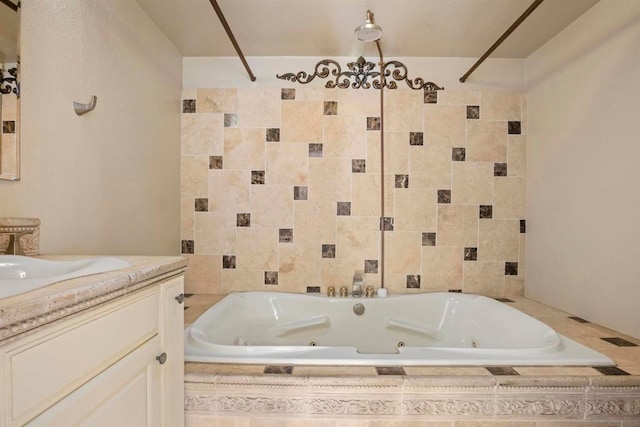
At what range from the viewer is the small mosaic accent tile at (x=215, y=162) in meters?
2.42

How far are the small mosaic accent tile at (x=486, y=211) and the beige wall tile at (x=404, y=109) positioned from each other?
69cm

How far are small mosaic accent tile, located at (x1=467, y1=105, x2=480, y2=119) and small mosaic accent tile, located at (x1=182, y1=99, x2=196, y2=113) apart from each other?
1.92m

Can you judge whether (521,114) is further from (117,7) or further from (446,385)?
(117,7)

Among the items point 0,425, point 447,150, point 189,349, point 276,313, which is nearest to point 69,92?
point 189,349

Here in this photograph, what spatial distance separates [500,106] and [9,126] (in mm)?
2640

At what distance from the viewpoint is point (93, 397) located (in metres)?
0.68

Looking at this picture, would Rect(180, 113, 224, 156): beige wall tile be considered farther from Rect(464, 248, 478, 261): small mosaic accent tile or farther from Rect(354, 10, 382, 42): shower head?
Rect(464, 248, 478, 261): small mosaic accent tile

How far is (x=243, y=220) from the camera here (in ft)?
7.91

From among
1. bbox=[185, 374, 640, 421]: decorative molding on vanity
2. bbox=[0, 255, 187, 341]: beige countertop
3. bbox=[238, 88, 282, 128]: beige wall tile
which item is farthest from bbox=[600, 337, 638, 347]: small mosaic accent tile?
bbox=[238, 88, 282, 128]: beige wall tile

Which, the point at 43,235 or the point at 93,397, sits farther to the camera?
the point at 43,235

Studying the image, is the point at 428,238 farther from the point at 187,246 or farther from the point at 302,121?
the point at 187,246

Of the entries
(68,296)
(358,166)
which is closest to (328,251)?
(358,166)

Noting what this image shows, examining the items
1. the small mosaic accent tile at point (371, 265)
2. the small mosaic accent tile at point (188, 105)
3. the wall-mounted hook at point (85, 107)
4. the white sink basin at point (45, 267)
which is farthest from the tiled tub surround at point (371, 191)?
the white sink basin at point (45, 267)

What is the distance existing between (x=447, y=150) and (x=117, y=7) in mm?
2078
